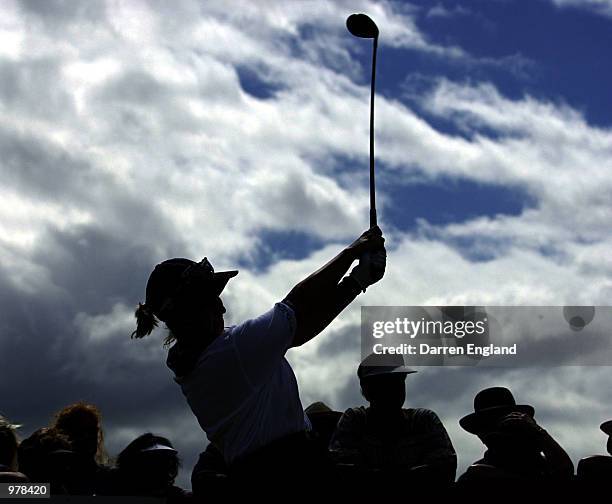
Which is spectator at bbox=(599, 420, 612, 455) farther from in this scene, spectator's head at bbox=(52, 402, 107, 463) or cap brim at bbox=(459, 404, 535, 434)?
spectator's head at bbox=(52, 402, 107, 463)

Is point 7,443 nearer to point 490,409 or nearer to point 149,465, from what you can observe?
point 149,465

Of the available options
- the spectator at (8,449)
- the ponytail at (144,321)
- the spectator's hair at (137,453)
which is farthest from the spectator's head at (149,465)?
the ponytail at (144,321)

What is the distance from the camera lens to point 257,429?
4.23m

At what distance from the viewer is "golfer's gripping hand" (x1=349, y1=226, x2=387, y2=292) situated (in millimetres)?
4453

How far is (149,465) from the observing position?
7605 mm

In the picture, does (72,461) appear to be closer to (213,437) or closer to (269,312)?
(213,437)

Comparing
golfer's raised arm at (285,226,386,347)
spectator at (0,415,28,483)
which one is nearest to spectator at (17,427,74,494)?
spectator at (0,415,28,483)

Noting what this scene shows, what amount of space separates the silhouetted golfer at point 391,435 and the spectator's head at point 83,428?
7.26 ft

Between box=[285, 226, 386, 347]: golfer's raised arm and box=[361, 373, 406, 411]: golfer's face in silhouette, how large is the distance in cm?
270

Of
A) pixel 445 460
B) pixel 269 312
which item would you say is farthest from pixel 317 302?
pixel 445 460

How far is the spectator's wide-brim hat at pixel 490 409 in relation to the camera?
742 centimetres

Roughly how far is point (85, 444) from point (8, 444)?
38.2 inches

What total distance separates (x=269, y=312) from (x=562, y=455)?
11.6 ft

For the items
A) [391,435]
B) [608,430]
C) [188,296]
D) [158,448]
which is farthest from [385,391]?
[188,296]
